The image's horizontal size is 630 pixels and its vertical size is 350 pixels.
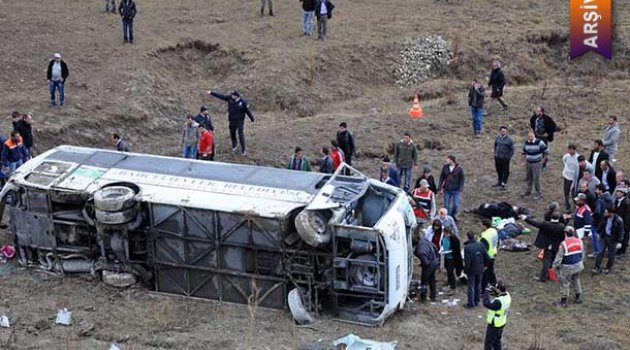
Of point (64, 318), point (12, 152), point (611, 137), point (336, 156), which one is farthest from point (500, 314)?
point (12, 152)

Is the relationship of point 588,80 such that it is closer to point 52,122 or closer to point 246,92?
point 246,92

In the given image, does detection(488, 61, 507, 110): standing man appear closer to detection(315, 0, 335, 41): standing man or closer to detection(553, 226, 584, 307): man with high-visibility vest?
detection(315, 0, 335, 41): standing man

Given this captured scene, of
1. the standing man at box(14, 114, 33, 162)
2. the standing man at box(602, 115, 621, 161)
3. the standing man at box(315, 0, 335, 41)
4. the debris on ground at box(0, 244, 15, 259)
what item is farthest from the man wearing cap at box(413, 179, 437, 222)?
the standing man at box(315, 0, 335, 41)

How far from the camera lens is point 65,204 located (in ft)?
49.0

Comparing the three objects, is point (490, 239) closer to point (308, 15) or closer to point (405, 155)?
point (405, 155)

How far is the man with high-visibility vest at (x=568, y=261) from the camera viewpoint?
14.2m

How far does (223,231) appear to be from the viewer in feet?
A: 46.0

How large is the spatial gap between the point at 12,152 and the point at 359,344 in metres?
8.05

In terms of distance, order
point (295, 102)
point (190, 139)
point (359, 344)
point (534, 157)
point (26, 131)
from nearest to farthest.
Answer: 1. point (359, 344)
2. point (534, 157)
3. point (26, 131)
4. point (190, 139)
5. point (295, 102)

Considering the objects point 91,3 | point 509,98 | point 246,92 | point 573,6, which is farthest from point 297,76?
point 573,6

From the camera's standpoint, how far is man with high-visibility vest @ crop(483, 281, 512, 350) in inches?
492

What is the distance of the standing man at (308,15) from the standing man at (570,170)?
33.5 feet

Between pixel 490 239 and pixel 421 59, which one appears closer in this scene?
pixel 490 239

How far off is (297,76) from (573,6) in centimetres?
953
